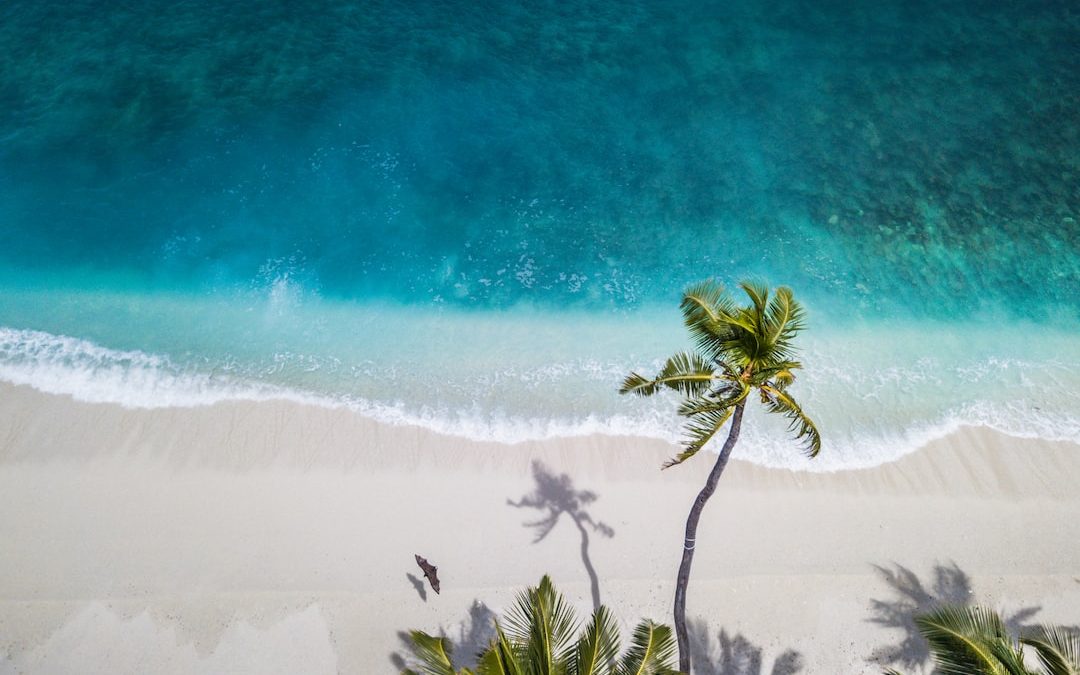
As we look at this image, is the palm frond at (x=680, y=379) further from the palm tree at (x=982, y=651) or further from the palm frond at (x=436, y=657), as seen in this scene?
the palm tree at (x=982, y=651)

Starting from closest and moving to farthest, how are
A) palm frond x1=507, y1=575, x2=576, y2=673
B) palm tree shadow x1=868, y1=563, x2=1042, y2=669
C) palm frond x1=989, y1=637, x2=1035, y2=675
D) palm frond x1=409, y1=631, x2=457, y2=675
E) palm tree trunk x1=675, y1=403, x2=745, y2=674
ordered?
palm frond x1=507, y1=575, x2=576, y2=673 → palm frond x1=989, y1=637, x2=1035, y2=675 → palm frond x1=409, y1=631, x2=457, y2=675 → palm tree trunk x1=675, y1=403, x2=745, y2=674 → palm tree shadow x1=868, y1=563, x2=1042, y2=669

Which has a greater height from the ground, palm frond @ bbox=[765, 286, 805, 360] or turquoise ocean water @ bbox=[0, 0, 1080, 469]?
turquoise ocean water @ bbox=[0, 0, 1080, 469]

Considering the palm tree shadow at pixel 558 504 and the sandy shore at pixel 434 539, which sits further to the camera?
the palm tree shadow at pixel 558 504

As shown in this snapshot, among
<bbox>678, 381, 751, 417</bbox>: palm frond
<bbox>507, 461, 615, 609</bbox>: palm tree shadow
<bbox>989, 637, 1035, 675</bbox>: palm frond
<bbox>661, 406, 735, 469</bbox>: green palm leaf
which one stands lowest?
<bbox>989, 637, 1035, 675</bbox>: palm frond

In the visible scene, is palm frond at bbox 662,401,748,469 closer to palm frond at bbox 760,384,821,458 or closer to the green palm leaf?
the green palm leaf

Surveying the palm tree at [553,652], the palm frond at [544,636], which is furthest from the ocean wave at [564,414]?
the palm tree at [553,652]

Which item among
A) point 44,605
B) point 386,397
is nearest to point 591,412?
point 386,397

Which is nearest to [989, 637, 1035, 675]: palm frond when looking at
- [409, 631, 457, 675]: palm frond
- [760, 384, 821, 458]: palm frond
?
[760, 384, 821, 458]: palm frond
